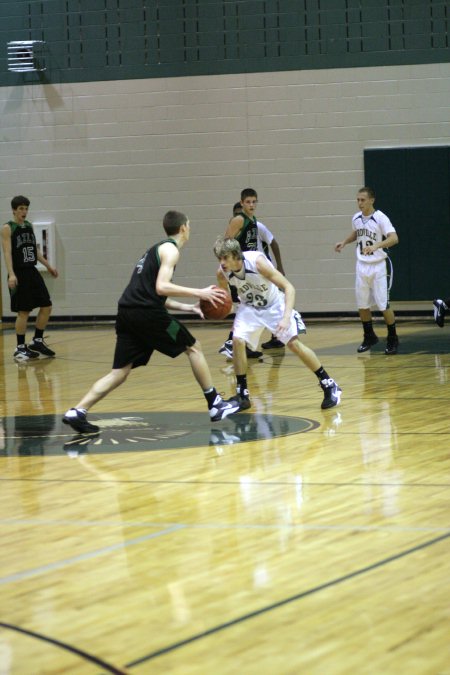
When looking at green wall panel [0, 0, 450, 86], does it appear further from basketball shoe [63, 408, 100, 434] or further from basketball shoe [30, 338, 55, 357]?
basketball shoe [63, 408, 100, 434]

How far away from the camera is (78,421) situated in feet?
26.2

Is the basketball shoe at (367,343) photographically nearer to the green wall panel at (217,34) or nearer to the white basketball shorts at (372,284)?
the white basketball shorts at (372,284)

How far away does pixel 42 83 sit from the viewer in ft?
58.9

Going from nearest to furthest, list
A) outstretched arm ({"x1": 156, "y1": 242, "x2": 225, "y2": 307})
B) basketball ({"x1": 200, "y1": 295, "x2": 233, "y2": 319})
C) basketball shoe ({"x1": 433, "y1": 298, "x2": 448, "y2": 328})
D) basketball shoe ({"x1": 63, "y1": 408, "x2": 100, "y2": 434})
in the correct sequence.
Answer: outstretched arm ({"x1": 156, "y1": 242, "x2": 225, "y2": 307})
basketball shoe ({"x1": 63, "y1": 408, "x2": 100, "y2": 434})
basketball ({"x1": 200, "y1": 295, "x2": 233, "y2": 319})
basketball shoe ({"x1": 433, "y1": 298, "x2": 448, "y2": 328})

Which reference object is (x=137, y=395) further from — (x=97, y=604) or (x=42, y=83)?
(x=42, y=83)

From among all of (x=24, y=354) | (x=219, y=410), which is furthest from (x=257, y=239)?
(x=219, y=410)

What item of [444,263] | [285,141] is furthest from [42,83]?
[444,263]

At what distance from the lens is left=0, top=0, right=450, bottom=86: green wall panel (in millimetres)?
16438

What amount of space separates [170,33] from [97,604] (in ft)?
47.0

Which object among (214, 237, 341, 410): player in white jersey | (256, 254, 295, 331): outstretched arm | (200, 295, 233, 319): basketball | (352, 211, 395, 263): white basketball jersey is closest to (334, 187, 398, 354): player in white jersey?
(352, 211, 395, 263): white basketball jersey

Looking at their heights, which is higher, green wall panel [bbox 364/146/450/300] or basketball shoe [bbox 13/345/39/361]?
green wall panel [bbox 364/146/450/300]

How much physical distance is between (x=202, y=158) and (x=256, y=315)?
852 cm

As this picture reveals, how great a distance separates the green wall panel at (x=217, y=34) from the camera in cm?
1644

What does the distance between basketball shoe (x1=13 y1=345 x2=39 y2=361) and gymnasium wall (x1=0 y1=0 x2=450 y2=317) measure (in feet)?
14.1
